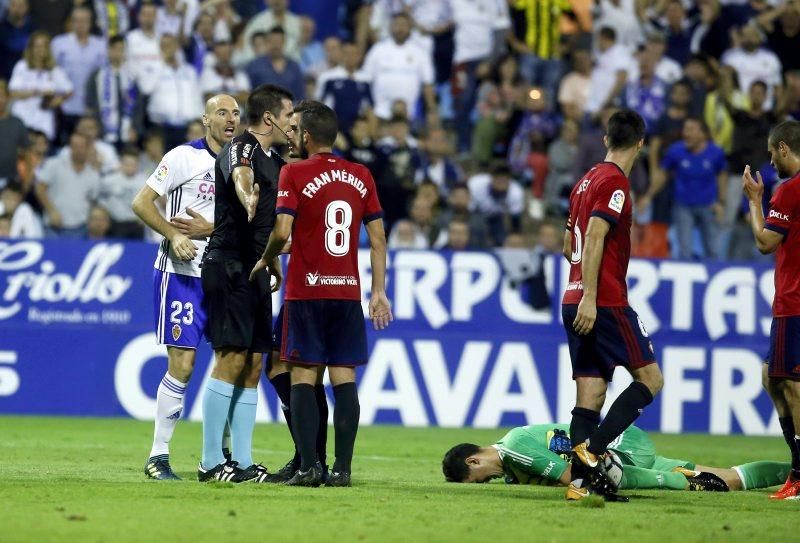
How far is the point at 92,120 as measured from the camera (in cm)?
1803

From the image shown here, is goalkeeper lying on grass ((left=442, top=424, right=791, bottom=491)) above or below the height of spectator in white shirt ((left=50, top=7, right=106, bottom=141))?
below

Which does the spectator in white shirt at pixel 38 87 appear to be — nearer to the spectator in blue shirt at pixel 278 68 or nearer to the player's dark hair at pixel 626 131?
the spectator in blue shirt at pixel 278 68

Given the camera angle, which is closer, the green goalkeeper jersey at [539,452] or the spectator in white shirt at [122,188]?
the green goalkeeper jersey at [539,452]

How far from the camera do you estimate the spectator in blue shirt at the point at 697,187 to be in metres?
18.5

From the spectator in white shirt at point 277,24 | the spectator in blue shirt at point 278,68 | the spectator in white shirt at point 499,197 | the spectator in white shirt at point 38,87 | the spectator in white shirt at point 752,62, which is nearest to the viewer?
the spectator in white shirt at point 499,197

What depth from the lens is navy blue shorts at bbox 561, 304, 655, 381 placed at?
8.48 metres

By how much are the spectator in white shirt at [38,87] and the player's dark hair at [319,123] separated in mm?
Answer: 10551

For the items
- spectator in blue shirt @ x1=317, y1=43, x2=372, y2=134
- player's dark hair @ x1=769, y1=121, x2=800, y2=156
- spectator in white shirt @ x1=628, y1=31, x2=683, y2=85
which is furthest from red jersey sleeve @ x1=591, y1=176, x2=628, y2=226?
spectator in white shirt @ x1=628, y1=31, x2=683, y2=85

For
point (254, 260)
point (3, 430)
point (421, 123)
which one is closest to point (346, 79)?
point (421, 123)

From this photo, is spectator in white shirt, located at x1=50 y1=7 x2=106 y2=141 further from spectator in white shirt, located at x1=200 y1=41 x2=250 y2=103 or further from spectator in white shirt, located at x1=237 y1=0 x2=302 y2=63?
spectator in white shirt, located at x1=237 y1=0 x2=302 y2=63

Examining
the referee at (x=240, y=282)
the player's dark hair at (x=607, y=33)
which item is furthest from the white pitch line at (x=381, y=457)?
the player's dark hair at (x=607, y=33)

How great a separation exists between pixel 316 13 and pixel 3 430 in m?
10.1

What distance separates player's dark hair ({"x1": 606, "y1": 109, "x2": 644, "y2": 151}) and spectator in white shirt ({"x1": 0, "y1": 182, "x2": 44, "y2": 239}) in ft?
32.5

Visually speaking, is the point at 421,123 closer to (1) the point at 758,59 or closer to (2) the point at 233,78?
(2) the point at 233,78
